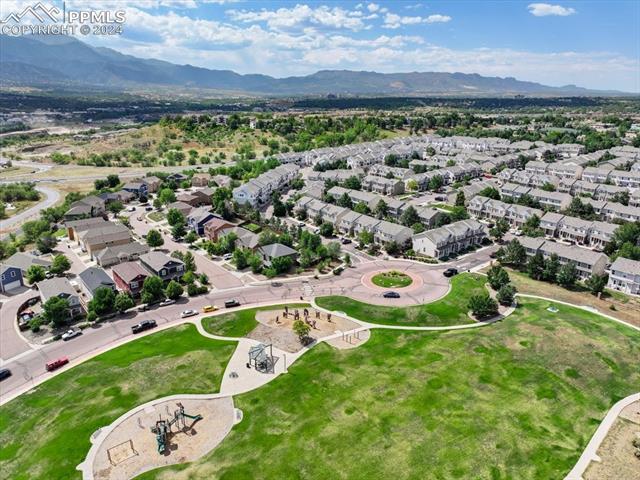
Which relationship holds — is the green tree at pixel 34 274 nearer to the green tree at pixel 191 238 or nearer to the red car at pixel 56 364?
the red car at pixel 56 364

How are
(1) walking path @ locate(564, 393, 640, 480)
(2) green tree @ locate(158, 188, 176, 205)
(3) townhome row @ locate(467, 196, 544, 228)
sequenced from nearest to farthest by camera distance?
1. (1) walking path @ locate(564, 393, 640, 480)
2. (3) townhome row @ locate(467, 196, 544, 228)
3. (2) green tree @ locate(158, 188, 176, 205)

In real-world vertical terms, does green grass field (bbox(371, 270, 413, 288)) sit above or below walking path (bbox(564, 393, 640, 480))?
below

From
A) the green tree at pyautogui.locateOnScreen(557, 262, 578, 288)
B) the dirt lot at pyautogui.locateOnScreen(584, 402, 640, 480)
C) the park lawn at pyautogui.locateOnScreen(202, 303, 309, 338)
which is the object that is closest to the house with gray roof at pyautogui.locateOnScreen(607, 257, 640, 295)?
the green tree at pyautogui.locateOnScreen(557, 262, 578, 288)

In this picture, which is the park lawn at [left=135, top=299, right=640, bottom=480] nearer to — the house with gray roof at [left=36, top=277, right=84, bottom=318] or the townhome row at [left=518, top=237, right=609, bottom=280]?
the townhome row at [left=518, top=237, right=609, bottom=280]

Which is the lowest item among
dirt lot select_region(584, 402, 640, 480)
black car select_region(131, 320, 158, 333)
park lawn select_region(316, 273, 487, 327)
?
black car select_region(131, 320, 158, 333)

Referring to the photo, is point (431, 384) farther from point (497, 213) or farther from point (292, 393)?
point (497, 213)

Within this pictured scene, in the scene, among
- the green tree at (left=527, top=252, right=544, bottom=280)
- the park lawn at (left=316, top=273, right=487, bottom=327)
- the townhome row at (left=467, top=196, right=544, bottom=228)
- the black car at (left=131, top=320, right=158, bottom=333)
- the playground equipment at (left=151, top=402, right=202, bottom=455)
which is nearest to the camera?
the playground equipment at (left=151, top=402, right=202, bottom=455)
